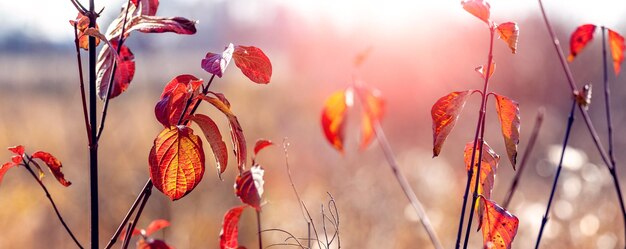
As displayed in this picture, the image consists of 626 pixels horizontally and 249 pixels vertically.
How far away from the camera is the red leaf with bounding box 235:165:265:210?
29.5 inches

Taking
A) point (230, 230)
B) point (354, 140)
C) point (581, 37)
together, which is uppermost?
point (581, 37)

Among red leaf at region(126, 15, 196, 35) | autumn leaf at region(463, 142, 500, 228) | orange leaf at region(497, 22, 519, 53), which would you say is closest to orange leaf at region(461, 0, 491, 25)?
orange leaf at region(497, 22, 519, 53)

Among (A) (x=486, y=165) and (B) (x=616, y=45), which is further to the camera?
(B) (x=616, y=45)

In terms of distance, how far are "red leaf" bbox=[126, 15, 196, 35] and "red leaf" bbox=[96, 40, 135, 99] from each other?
100 millimetres

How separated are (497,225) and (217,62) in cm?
35

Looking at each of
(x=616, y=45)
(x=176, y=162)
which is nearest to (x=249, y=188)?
(x=176, y=162)

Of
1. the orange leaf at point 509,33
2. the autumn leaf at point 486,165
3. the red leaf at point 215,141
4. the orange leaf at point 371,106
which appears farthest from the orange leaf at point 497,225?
the orange leaf at point 371,106

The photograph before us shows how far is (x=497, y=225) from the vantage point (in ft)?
2.38

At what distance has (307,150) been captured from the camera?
5219mm

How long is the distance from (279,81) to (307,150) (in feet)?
12.0

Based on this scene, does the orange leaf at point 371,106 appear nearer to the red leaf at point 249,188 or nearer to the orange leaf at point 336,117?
the orange leaf at point 336,117

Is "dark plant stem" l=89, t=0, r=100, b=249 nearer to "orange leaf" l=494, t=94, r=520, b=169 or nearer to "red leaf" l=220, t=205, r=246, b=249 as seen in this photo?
"red leaf" l=220, t=205, r=246, b=249

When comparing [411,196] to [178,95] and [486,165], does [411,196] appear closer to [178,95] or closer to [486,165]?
[486,165]

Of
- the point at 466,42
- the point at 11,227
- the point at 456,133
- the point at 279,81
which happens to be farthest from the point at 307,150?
the point at 279,81
